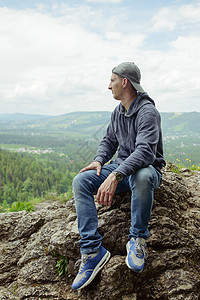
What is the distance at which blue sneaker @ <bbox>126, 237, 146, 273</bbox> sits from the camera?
3080 mm

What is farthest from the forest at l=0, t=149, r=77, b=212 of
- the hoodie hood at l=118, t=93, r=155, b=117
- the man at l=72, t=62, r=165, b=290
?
the hoodie hood at l=118, t=93, r=155, b=117

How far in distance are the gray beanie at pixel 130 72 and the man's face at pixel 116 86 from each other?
74 mm

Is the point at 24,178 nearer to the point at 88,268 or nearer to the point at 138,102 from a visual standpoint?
the point at 138,102

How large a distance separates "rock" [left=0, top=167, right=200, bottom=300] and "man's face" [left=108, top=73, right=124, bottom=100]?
6.08ft

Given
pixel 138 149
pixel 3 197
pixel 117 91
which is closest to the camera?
pixel 138 149

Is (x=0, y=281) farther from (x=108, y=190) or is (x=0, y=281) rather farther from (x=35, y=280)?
(x=108, y=190)

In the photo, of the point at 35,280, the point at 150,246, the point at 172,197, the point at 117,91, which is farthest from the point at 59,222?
the point at 117,91

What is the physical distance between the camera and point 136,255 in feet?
10.3

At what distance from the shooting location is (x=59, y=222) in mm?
4883

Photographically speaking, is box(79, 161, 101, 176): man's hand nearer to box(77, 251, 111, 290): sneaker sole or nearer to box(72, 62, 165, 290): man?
box(72, 62, 165, 290): man

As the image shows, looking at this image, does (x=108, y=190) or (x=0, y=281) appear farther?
(x=0, y=281)

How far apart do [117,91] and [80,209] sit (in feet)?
6.88

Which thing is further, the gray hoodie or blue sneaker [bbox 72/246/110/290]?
the gray hoodie

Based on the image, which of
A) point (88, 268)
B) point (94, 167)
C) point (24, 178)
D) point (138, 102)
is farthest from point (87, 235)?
point (24, 178)
